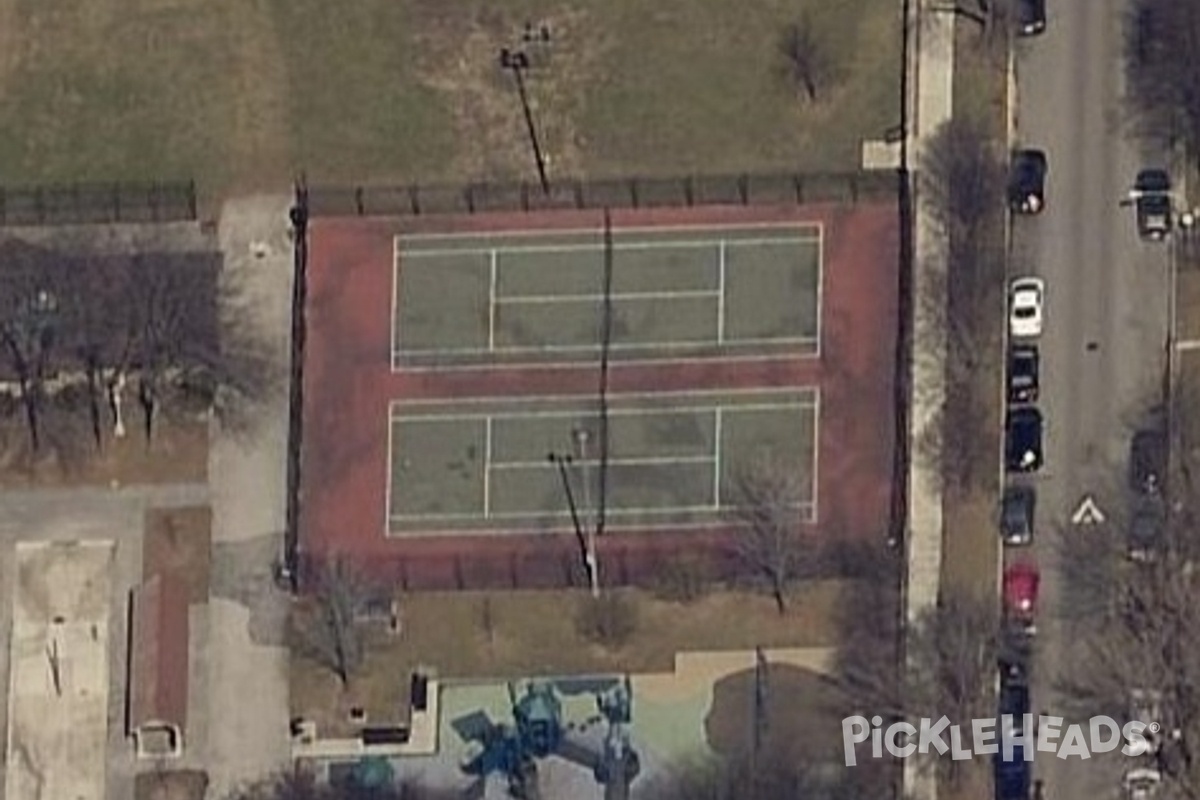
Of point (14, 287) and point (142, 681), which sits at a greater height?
point (14, 287)

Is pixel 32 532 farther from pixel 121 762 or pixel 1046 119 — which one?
pixel 1046 119

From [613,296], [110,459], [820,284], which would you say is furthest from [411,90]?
[110,459]

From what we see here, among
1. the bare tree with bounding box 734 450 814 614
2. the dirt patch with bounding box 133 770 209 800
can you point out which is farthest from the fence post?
the bare tree with bounding box 734 450 814 614

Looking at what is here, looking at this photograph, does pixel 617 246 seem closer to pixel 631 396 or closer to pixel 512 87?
pixel 631 396

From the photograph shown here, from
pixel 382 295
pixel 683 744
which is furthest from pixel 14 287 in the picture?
pixel 683 744

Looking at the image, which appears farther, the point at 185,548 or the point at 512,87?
the point at 512,87

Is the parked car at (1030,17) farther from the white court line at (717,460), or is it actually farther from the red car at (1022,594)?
the red car at (1022,594)
